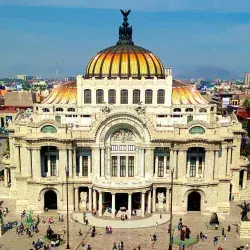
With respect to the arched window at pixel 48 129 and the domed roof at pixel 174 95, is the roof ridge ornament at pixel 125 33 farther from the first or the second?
the arched window at pixel 48 129

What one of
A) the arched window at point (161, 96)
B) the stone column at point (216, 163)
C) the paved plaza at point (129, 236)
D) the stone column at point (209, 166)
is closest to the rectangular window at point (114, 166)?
the paved plaza at point (129, 236)

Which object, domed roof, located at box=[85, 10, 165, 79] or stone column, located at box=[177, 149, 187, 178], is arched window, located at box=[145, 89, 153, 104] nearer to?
domed roof, located at box=[85, 10, 165, 79]

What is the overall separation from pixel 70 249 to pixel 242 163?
37.2m

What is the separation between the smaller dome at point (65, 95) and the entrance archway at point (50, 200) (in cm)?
1621

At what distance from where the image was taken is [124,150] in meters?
64.9

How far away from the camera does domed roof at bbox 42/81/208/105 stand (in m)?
71.1

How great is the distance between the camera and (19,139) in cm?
6656

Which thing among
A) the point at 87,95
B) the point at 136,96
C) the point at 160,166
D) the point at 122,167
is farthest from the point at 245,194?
the point at 87,95

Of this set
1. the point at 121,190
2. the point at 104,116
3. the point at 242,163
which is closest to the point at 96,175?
the point at 121,190

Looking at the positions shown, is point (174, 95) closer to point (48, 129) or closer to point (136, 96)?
point (136, 96)

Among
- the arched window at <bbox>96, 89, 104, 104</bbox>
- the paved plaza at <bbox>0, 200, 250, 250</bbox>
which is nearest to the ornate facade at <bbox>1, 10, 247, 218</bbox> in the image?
the arched window at <bbox>96, 89, 104, 104</bbox>

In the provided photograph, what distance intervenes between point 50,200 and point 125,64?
26.6 metres

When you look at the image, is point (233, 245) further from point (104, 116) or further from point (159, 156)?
point (104, 116)

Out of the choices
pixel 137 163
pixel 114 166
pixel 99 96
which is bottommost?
pixel 114 166
